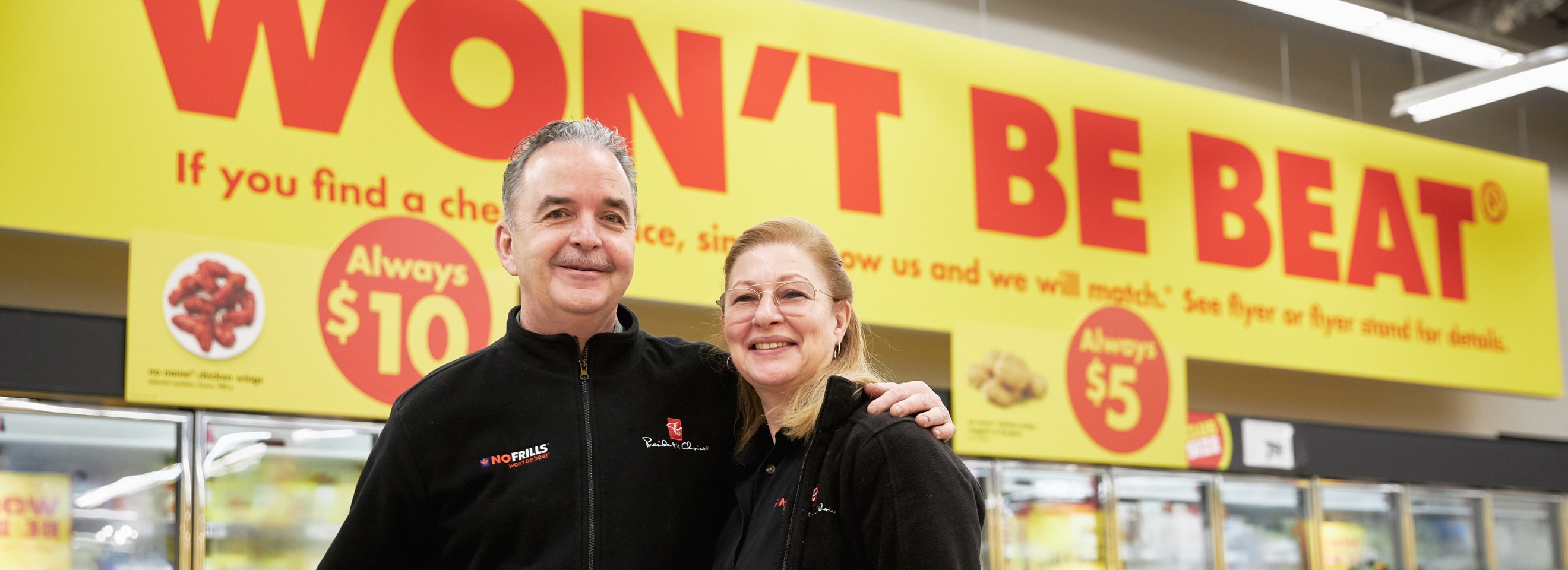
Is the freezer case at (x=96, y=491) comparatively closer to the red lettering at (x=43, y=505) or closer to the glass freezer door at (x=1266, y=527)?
the red lettering at (x=43, y=505)

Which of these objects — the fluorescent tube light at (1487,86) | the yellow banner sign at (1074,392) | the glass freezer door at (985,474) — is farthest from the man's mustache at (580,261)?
the fluorescent tube light at (1487,86)

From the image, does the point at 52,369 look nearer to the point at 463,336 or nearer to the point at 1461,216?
the point at 463,336

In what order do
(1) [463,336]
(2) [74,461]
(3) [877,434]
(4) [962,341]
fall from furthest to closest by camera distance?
(4) [962,341]
(1) [463,336]
(2) [74,461]
(3) [877,434]

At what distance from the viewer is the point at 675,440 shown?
236 centimetres

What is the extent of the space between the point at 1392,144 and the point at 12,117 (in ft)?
24.4

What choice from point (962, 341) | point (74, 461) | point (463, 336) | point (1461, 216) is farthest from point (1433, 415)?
point (74, 461)

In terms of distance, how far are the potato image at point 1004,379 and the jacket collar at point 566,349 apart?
4089 mm

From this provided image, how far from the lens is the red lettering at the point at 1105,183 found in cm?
704

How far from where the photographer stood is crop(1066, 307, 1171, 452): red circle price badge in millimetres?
6719

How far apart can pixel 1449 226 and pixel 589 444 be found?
25.3 feet

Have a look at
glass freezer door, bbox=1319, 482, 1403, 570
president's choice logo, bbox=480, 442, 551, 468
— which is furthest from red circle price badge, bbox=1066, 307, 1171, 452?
president's choice logo, bbox=480, 442, 551, 468

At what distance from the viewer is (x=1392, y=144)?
829 cm

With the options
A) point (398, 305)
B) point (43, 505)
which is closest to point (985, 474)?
point (398, 305)

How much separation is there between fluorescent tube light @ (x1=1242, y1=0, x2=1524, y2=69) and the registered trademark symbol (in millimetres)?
832
